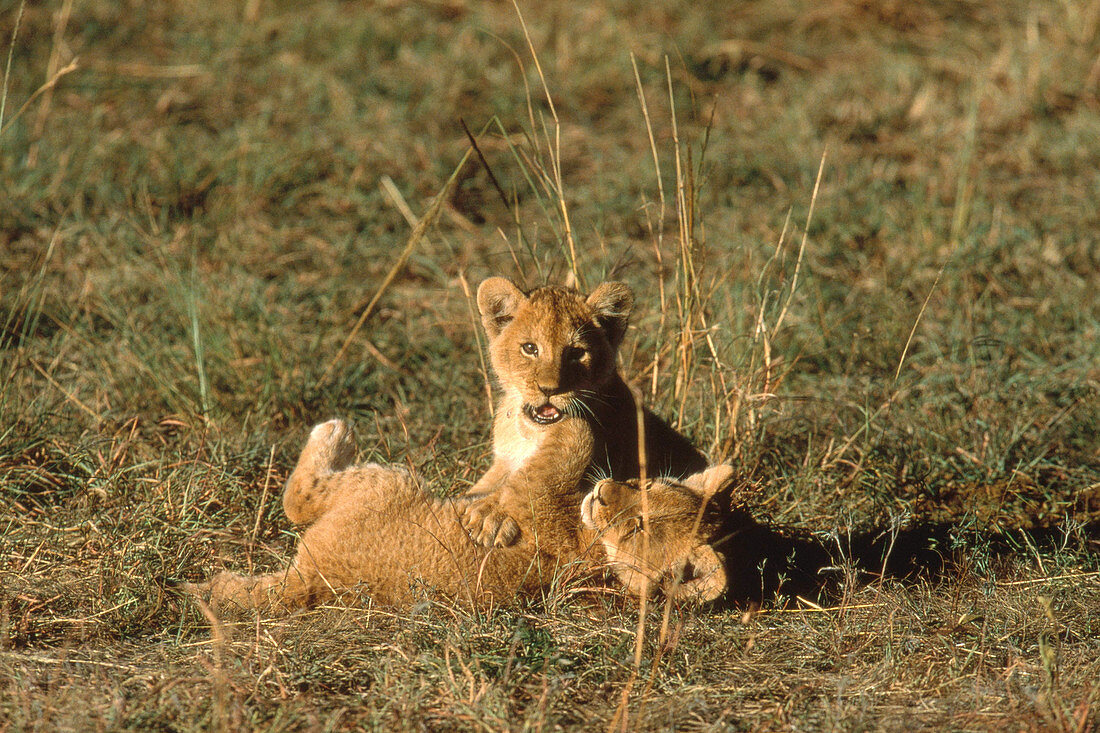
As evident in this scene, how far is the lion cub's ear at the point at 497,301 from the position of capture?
457 centimetres

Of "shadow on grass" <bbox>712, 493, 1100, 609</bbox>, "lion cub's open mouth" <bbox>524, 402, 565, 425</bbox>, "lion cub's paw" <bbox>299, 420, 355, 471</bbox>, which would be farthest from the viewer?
"lion cub's paw" <bbox>299, 420, 355, 471</bbox>

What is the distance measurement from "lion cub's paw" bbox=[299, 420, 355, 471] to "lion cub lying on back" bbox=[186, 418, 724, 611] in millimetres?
307

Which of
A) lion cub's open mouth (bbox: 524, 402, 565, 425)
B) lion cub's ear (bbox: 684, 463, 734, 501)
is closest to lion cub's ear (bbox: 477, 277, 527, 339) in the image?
lion cub's open mouth (bbox: 524, 402, 565, 425)

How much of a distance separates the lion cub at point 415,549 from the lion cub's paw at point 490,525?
3cm

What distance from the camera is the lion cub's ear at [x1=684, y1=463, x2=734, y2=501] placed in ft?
13.5

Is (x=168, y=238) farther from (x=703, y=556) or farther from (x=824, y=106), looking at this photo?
(x=824, y=106)

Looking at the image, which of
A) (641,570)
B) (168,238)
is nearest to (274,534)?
(641,570)

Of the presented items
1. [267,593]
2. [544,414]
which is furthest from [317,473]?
[544,414]

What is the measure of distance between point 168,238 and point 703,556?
15.0ft

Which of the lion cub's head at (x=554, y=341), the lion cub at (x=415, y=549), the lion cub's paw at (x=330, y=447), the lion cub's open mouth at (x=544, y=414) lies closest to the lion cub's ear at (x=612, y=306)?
the lion cub's head at (x=554, y=341)

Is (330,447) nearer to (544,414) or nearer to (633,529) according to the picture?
(544,414)

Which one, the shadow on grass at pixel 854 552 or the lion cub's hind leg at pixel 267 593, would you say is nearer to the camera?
the lion cub's hind leg at pixel 267 593

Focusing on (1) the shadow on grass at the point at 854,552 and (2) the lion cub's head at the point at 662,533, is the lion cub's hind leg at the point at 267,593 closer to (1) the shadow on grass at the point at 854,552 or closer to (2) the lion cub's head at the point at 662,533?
(2) the lion cub's head at the point at 662,533

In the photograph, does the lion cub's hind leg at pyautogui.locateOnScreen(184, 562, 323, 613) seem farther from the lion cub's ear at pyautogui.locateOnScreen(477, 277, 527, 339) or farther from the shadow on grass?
the shadow on grass
